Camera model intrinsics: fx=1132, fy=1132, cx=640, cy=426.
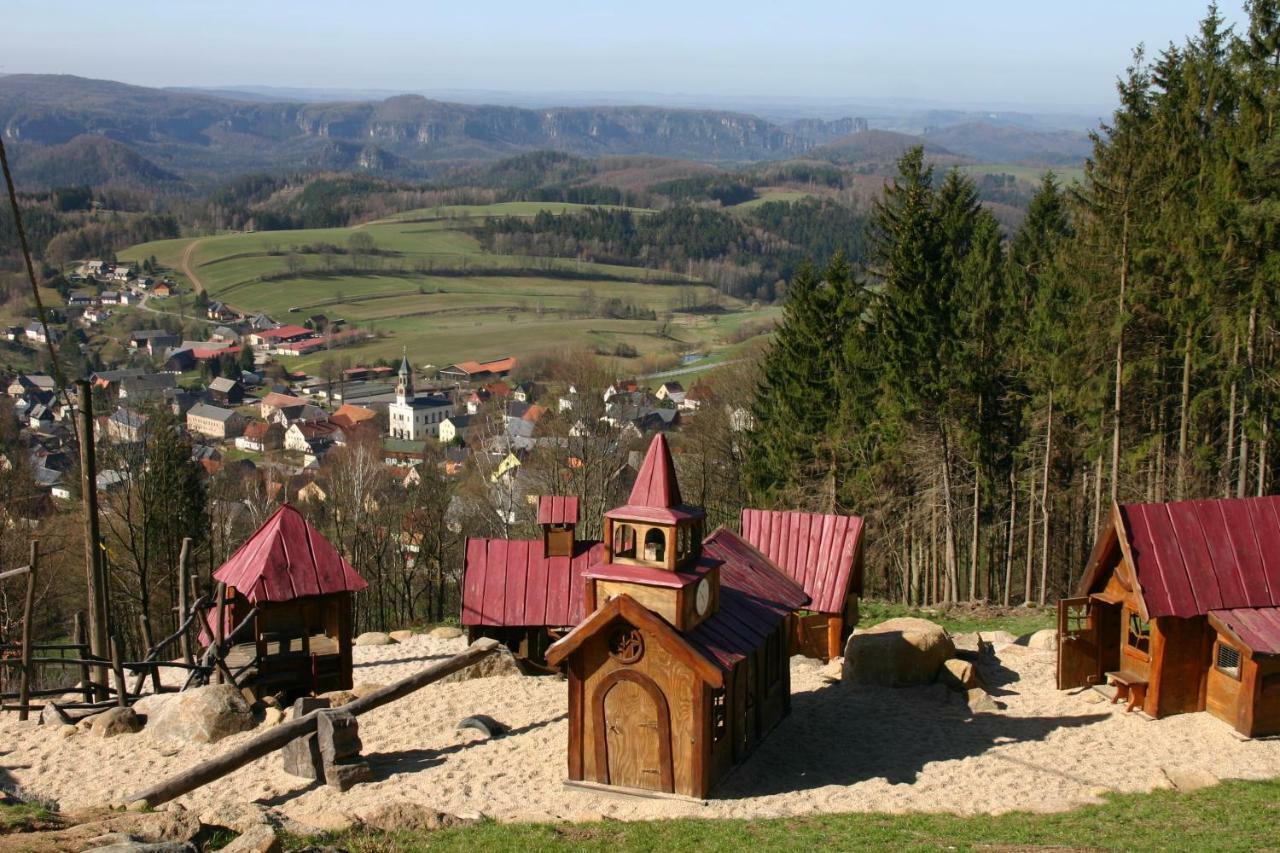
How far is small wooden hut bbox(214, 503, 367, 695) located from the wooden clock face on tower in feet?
26.1

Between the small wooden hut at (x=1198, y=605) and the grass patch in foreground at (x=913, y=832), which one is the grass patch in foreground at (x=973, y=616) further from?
the grass patch in foreground at (x=913, y=832)

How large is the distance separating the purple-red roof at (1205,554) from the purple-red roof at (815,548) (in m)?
5.53

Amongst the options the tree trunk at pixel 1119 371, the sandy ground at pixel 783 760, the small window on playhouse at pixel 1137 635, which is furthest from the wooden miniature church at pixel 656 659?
the tree trunk at pixel 1119 371

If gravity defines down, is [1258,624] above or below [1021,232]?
below

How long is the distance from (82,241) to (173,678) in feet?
606

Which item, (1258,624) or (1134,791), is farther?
(1258,624)

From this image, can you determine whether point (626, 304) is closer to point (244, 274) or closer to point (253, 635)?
point (244, 274)

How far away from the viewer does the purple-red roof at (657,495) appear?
53.8ft

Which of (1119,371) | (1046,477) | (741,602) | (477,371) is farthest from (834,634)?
(477,371)

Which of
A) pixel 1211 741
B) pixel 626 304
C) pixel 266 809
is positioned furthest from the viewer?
pixel 626 304

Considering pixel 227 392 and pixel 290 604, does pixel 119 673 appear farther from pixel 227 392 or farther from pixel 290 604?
pixel 227 392

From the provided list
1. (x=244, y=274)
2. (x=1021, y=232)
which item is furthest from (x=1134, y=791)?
(x=244, y=274)

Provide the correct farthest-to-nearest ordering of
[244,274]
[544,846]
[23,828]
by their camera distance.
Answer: [244,274] < [544,846] < [23,828]

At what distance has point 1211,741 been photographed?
17.8m
